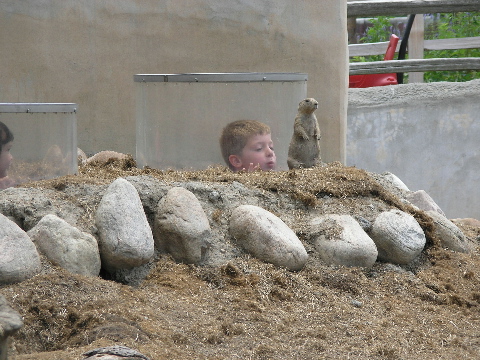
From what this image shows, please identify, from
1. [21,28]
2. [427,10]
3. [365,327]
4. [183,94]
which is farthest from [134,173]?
[427,10]

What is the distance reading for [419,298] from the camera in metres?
4.70

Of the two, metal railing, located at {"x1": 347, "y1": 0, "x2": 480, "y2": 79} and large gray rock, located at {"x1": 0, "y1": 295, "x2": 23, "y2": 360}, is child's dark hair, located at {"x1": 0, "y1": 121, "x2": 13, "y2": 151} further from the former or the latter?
metal railing, located at {"x1": 347, "y1": 0, "x2": 480, "y2": 79}

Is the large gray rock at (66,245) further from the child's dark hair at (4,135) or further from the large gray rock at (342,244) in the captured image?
the large gray rock at (342,244)

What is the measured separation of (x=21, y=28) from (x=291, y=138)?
10.8ft

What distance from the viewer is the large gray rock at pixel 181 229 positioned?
14.6 feet

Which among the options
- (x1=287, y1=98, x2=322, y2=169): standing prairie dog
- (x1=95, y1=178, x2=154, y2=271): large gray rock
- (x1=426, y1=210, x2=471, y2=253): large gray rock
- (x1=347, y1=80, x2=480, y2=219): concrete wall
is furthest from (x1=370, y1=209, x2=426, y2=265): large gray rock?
(x1=347, y1=80, x2=480, y2=219): concrete wall

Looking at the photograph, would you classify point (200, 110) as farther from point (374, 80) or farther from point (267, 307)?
point (374, 80)

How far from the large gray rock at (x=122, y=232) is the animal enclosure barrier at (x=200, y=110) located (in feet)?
5.29

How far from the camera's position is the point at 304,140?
581 centimetres

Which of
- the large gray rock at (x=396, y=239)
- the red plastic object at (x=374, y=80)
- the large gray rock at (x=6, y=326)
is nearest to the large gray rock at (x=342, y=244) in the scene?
the large gray rock at (x=396, y=239)

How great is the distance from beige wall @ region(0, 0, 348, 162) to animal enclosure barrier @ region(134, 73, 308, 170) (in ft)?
4.51

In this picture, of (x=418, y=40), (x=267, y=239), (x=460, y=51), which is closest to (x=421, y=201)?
(x=267, y=239)

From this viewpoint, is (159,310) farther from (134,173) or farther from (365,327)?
(134,173)

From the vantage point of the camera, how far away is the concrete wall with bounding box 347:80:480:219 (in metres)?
9.61
